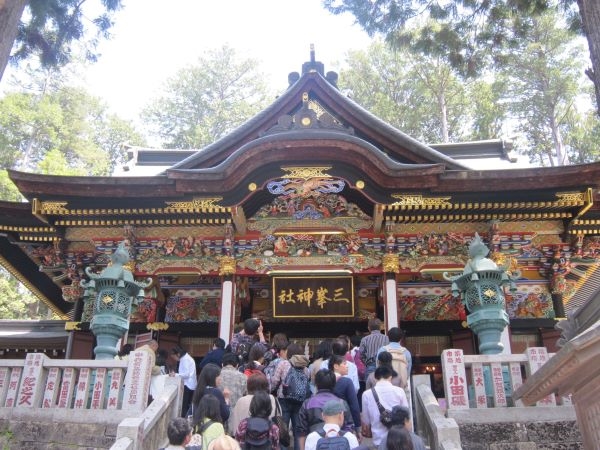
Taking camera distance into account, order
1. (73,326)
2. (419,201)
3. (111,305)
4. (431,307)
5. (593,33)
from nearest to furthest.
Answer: (593,33)
(111,305)
(419,201)
(73,326)
(431,307)

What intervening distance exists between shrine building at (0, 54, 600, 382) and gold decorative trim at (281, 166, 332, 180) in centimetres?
3

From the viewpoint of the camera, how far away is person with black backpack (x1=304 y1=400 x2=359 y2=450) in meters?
3.82

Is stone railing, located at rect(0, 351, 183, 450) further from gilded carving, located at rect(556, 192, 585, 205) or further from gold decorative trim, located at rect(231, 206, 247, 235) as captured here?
gilded carving, located at rect(556, 192, 585, 205)

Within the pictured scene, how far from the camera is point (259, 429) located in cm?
426

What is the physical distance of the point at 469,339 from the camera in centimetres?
1130

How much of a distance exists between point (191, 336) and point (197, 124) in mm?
17222

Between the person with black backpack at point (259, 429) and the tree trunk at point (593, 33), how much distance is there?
493cm

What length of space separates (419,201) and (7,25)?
21.3ft

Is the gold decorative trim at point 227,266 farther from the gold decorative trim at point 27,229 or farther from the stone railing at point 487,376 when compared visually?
the stone railing at point 487,376

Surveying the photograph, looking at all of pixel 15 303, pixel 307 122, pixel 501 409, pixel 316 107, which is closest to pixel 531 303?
pixel 307 122

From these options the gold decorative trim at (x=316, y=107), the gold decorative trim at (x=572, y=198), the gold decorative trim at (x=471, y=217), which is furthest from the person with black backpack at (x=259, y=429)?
the gold decorative trim at (x=316, y=107)

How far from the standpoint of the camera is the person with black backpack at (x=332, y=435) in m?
3.82

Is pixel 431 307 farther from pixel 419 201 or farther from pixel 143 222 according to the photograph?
pixel 143 222

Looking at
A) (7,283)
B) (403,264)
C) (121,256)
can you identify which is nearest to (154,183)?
(121,256)
